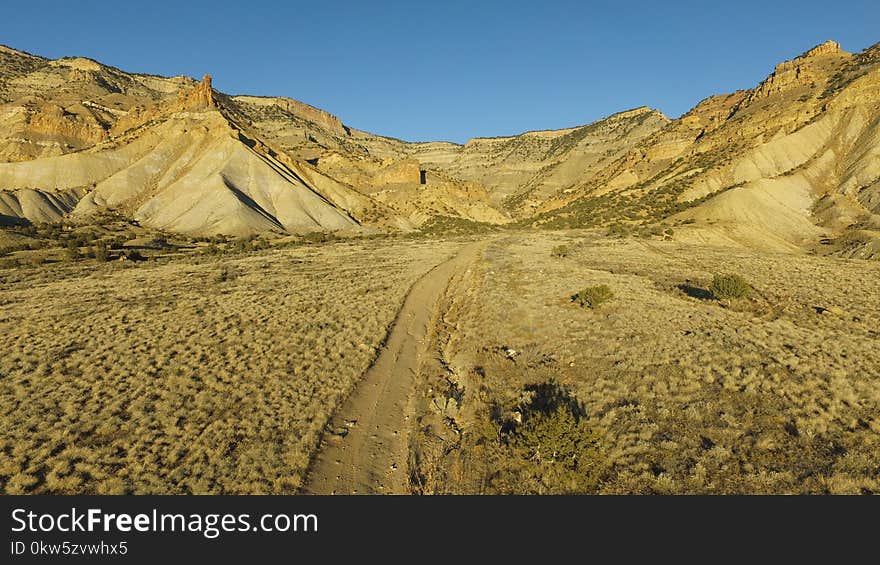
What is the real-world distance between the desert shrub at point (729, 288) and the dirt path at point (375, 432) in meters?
17.4

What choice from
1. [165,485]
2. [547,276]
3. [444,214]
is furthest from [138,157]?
[165,485]

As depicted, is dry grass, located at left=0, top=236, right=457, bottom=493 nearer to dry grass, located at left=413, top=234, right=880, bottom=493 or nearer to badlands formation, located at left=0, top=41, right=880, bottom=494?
badlands formation, located at left=0, top=41, right=880, bottom=494

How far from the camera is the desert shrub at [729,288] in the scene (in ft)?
73.6

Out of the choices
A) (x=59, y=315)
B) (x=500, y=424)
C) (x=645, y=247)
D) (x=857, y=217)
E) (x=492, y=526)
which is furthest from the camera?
(x=857, y=217)

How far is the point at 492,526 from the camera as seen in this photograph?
6184 millimetres

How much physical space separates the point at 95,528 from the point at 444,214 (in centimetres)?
8756

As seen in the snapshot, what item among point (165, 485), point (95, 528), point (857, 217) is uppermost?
point (857, 217)

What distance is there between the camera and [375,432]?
1153 centimetres

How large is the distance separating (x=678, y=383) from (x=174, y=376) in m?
17.5

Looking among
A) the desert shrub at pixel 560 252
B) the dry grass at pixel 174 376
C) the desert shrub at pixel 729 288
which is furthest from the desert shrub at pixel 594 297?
the desert shrub at pixel 560 252

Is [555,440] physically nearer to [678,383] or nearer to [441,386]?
[441,386]

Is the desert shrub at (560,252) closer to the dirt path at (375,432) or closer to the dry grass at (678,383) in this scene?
the dry grass at (678,383)

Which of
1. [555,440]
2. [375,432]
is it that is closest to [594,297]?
[555,440]

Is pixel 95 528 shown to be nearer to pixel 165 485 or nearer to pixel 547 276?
pixel 165 485
